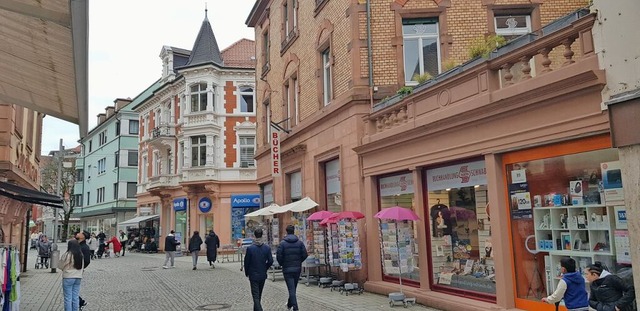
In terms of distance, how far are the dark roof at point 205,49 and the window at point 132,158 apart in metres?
17.5

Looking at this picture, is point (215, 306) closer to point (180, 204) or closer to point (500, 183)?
point (500, 183)

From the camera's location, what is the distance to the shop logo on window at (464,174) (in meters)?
10.1

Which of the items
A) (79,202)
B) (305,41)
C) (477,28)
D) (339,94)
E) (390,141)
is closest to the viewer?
(390,141)

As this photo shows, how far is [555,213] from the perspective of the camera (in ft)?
26.7

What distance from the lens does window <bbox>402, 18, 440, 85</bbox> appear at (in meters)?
13.9

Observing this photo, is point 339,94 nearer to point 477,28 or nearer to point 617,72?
point 477,28

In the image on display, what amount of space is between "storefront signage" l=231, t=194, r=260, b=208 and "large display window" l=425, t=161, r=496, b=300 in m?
24.7

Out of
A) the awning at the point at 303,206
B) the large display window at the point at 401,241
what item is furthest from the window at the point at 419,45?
the awning at the point at 303,206

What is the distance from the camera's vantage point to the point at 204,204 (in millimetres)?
34562

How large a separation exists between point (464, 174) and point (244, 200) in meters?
26.0

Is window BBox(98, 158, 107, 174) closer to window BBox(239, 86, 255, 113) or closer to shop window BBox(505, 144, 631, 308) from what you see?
window BBox(239, 86, 255, 113)

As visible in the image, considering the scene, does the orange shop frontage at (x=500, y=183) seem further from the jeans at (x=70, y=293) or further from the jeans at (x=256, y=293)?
the jeans at (x=70, y=293)

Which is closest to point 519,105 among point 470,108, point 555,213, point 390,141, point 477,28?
point 470,108

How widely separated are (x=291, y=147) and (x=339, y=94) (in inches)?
168
